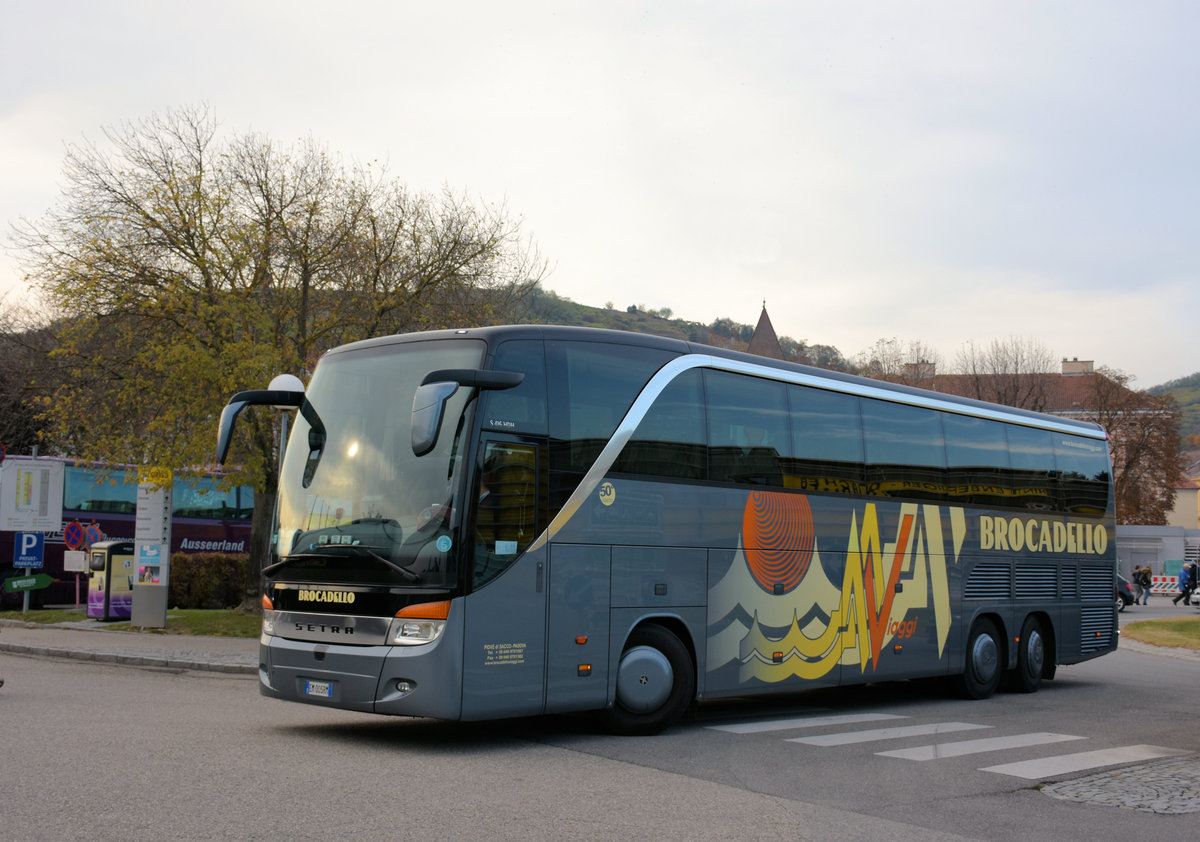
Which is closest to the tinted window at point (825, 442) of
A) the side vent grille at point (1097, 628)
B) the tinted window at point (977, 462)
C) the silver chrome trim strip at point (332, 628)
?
the tinted window at point (977, 462)

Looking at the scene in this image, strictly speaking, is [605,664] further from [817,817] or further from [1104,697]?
[1104,697]

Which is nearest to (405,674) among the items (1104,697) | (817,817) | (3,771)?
(3,771)

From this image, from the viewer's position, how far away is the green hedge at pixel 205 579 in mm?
29984

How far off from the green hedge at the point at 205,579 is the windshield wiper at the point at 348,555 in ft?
68.3

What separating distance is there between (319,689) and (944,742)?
576 centimetres

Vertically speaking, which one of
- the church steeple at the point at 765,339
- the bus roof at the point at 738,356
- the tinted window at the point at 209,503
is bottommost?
the tinted window at the point at 209,503

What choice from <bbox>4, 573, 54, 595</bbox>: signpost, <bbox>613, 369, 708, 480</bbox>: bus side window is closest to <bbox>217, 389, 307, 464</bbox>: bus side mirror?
<bbox>613, 369, 708, 480</bbox>: bus side window

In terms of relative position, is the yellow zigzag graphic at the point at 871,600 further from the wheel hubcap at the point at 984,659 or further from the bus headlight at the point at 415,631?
the bus headlight at the point at 415,631

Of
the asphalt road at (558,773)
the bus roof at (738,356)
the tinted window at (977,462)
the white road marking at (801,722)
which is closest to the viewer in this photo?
the asphalt road at (558,773)

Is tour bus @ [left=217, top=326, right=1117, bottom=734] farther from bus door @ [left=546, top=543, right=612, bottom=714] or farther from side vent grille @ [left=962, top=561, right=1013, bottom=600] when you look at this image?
side vent grille @ [left=962, top=561, right=1013, bottom=600]

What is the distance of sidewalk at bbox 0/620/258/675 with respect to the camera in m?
17.5

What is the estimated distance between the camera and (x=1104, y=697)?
16406 mm

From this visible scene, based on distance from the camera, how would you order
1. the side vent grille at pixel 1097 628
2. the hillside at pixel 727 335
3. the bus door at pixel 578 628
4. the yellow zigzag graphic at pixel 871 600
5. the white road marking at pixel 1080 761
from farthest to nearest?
the hillside at pixel 727 335, the side vent grille at pixel 1097 628, the yellow zigzag graphic at pixel 871 600, the bus door at pixel 578 628, the white road marking at pixel 1080 761

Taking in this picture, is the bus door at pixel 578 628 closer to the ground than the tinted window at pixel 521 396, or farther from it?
closer to the ground
